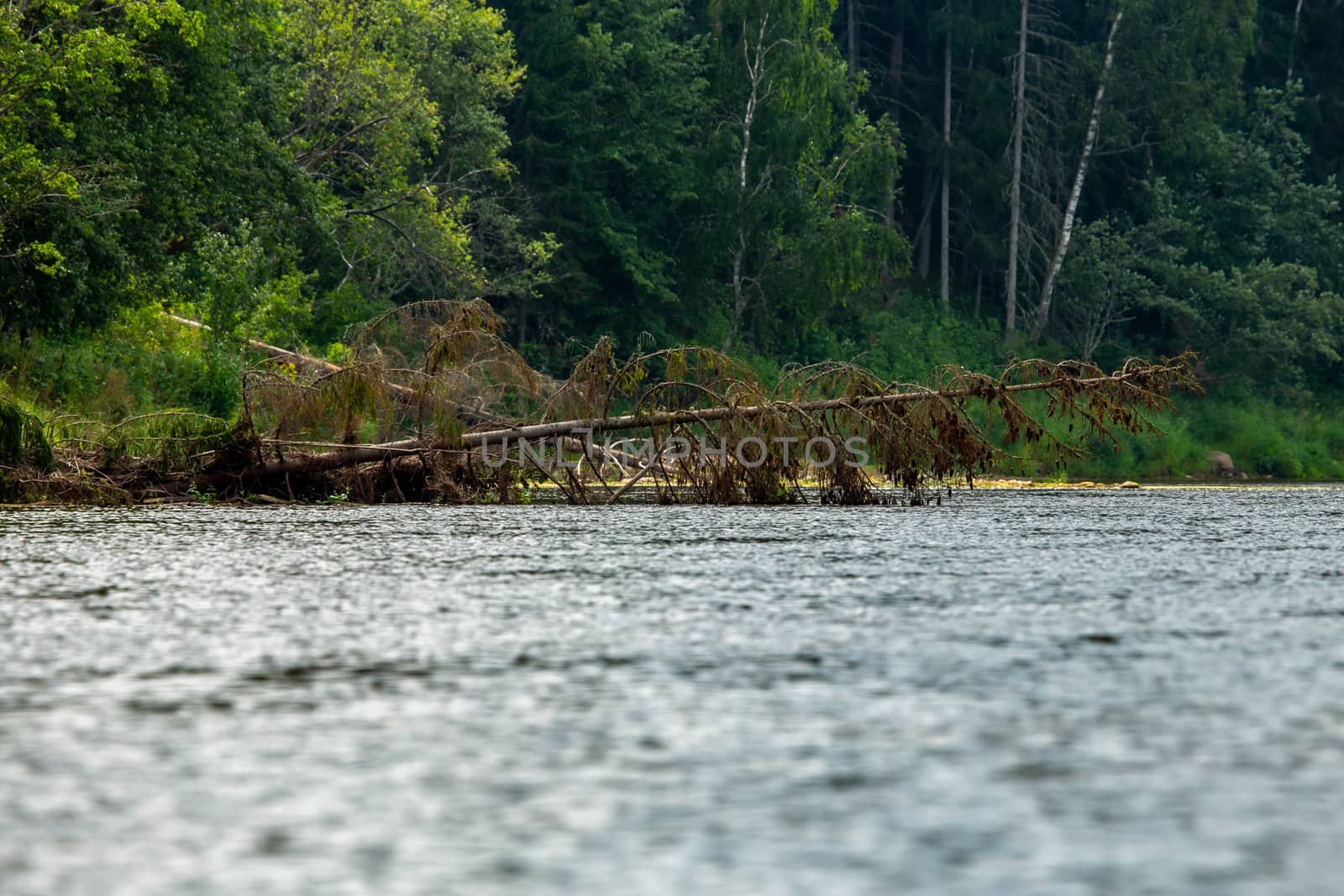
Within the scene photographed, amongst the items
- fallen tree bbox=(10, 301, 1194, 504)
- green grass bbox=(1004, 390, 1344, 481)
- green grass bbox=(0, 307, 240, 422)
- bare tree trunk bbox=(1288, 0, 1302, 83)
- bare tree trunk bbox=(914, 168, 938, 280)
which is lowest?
green grass bbox=(1004, 390, 1344, 481)

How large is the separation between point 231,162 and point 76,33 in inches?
209

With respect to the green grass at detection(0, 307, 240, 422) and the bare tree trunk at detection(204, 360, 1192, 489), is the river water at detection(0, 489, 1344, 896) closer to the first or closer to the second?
the bare tree trunk at detection(204, 360, 1192, 489)

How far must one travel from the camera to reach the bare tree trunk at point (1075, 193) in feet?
167

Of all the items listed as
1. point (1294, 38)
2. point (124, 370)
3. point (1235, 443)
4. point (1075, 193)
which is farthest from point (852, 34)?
point (124, 370)

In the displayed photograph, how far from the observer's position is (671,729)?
199 inches

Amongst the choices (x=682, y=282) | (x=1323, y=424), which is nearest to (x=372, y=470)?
(x=682, y=282)

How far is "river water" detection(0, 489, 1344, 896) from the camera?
11.6 feet

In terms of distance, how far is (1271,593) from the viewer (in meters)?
8.94

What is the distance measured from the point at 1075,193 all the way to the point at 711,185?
12195 mm

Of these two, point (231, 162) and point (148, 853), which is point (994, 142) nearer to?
point (231, 162)

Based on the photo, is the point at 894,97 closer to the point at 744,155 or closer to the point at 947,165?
the point at 947,165

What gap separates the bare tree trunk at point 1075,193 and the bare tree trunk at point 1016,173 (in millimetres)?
910

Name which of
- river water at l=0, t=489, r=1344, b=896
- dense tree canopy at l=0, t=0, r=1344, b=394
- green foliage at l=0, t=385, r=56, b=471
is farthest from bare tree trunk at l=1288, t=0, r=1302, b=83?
river water at l=0, t=489, r=1344, b=896

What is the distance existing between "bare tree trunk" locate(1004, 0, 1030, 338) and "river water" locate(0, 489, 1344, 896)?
41091 millimetres
